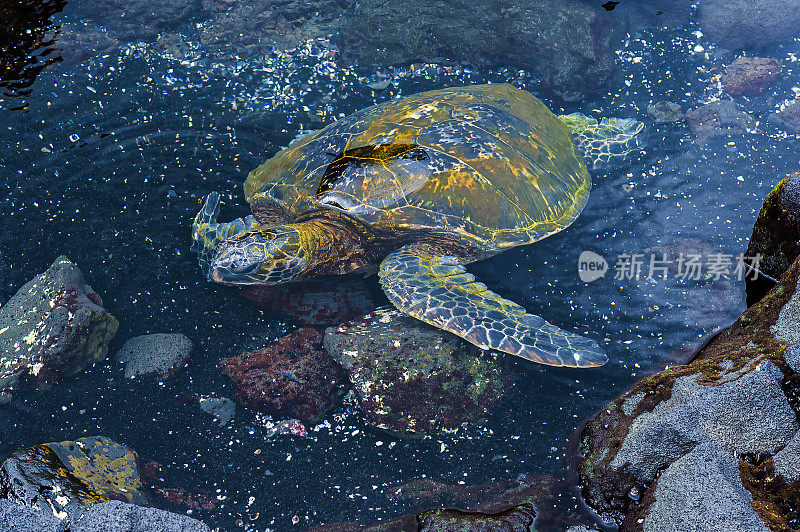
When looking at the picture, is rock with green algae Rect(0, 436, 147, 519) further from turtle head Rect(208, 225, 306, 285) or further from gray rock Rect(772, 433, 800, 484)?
gray rock Rect(772, 433, 800, 484)

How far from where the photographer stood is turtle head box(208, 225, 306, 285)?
3387 mm

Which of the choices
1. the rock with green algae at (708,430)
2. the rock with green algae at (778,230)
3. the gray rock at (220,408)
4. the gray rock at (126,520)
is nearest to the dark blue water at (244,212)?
the gray rock at (220,408)

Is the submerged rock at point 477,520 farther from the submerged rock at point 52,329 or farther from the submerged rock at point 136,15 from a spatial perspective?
the submerged rock at point 136,15

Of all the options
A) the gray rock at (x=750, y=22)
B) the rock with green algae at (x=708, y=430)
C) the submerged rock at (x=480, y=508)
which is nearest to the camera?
the rock with green algae at (x=708, y=430)

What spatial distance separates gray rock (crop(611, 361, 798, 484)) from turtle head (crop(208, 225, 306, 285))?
231 cm

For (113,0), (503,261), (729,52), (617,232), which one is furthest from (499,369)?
(113,0)

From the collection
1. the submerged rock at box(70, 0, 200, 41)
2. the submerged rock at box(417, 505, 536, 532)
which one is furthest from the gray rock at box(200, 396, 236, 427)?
the submerged rock at box(70, 0, 200, 41)

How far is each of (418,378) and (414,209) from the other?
1223mm

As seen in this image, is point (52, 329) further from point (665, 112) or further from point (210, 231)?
point (665, 112)

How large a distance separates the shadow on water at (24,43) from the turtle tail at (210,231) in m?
2.67

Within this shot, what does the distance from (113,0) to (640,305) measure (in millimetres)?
6747

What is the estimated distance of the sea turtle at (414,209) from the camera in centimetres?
342

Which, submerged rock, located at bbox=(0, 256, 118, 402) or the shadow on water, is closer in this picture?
submerged rock, located at bbox=(0, 256, 118, 402)

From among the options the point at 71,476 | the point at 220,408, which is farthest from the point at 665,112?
the point at 71,476
